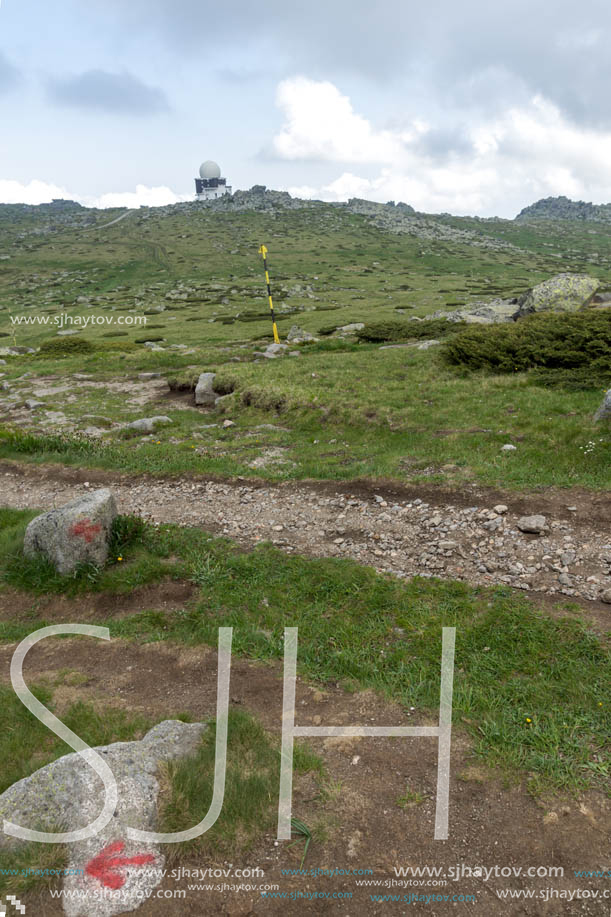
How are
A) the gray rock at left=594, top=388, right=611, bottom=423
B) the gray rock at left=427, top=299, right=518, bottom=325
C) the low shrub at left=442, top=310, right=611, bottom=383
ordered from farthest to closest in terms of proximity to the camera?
the gray rock at left=427, top=299, right=518, bottom=325 → the low shrub at left=442, top=310, right=611, bottom=383 → the gray rock at left=594, top=388, right=611, bottom=423

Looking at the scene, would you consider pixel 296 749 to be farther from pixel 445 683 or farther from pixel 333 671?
pixel 445 683

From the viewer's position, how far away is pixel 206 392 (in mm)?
23484

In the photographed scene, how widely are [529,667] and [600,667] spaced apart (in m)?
0.87

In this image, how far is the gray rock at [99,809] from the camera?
3.96 metres

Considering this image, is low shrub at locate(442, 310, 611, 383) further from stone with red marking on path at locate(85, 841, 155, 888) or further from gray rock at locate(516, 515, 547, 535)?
stone with red marking on path at locate(85, 841, 155, 888)

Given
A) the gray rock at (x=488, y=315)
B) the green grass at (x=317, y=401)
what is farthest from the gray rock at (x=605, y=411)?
the gray rock at (x=488, y=315)

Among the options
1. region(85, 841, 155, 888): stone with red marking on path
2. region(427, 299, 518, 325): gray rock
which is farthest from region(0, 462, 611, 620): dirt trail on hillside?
region(427, 299, 518, 325): gray rock

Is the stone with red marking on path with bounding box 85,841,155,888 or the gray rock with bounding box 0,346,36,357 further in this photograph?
the gray rock with bounding box 0,346,36,357

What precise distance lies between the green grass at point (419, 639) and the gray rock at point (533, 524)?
2163 mm

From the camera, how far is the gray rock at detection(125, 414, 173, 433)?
64.0 feet

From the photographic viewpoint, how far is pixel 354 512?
38.3 feet

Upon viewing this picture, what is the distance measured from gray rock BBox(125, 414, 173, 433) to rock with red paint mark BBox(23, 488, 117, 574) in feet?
31.8

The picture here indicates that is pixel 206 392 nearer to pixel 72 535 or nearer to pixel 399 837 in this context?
pixel 72 535

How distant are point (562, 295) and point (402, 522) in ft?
96.6
